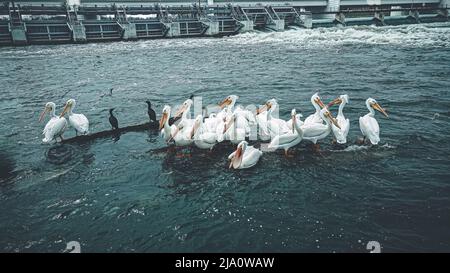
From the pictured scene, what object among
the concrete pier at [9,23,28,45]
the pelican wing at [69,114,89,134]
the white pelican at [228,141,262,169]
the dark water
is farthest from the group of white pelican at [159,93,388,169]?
the concrete pier at [9,23,28,45]

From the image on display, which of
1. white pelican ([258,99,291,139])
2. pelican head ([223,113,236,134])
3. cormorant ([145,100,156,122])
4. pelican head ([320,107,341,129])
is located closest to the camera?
pelican head ([320,107,341,129])

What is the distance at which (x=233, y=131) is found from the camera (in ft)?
27.6

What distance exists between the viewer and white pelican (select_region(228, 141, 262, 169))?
24.0ft

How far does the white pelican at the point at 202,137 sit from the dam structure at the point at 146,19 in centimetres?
4355

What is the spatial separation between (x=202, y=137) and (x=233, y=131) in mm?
910

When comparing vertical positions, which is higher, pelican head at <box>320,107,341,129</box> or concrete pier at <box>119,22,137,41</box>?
concrete pier at <box>119,22,137,41</box>

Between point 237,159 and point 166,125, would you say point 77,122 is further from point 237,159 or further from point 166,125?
point 237,159

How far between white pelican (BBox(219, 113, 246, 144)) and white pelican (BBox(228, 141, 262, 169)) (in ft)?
2.91

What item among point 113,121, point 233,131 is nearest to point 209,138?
point 233,131

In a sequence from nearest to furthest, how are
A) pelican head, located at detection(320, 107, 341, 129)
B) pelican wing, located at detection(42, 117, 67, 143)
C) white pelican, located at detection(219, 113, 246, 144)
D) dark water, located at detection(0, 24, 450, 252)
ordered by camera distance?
dark water, located at detection(0, 24, 450, 252)
pelican head, located at detection(320, 107, 341, 129)
white pelican, located at detection(219, 113, 246, 144)
pelican wing, located at detection(42, 117, 67, 143)

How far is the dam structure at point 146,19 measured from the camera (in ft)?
145

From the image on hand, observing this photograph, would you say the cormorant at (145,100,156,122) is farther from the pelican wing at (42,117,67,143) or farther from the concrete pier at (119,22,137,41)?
the concrete pier at (119,22,137,41)

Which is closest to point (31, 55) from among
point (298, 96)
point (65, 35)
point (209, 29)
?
point (65, 35)

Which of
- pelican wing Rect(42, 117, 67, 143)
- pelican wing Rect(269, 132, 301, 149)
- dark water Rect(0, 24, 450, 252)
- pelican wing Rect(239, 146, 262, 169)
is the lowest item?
dark water Rect(0, 24, 450, 252)
